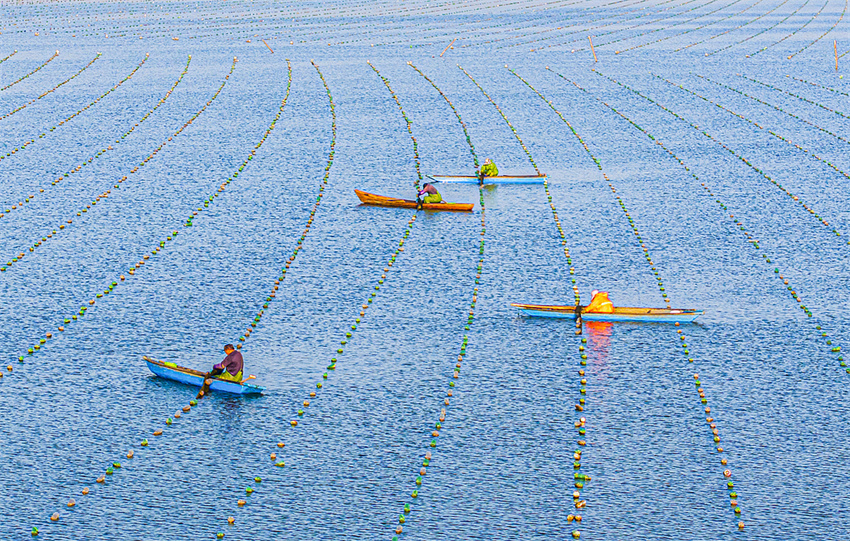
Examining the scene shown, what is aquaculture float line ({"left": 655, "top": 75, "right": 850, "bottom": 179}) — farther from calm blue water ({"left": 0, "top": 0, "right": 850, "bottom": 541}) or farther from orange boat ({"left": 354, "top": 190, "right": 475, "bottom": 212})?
orange boat ({"left": 354, "top": 190, "right": 475, "bottom": 212})

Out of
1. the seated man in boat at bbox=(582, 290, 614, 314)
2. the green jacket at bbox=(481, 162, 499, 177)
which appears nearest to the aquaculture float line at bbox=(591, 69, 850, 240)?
the green jacket at bbox=(481, 162, 499, 177)

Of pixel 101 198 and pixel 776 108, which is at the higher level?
pixel 776 108

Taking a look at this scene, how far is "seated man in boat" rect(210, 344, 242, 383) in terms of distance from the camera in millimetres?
16875

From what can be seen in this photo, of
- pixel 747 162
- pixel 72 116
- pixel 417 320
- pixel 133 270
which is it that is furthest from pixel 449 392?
pixel 72 116

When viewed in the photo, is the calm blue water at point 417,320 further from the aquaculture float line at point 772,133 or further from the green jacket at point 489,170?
the green jacket at point 489,170

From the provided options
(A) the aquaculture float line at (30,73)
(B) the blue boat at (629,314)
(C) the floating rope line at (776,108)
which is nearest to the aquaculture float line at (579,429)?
(B) the blue boat at (629,314)

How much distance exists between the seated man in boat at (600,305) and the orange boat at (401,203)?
25.2 ft

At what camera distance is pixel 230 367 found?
667 inches

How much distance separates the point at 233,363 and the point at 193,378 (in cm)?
86

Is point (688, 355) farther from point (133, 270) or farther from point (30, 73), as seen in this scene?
point (30, 73)

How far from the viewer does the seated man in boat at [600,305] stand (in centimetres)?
1997

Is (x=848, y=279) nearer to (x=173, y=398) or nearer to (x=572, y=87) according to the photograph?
(x=173, y=398)

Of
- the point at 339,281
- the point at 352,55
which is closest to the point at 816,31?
the point at 352,55

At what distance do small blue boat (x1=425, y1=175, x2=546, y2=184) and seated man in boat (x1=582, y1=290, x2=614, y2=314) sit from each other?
32.8 ft
